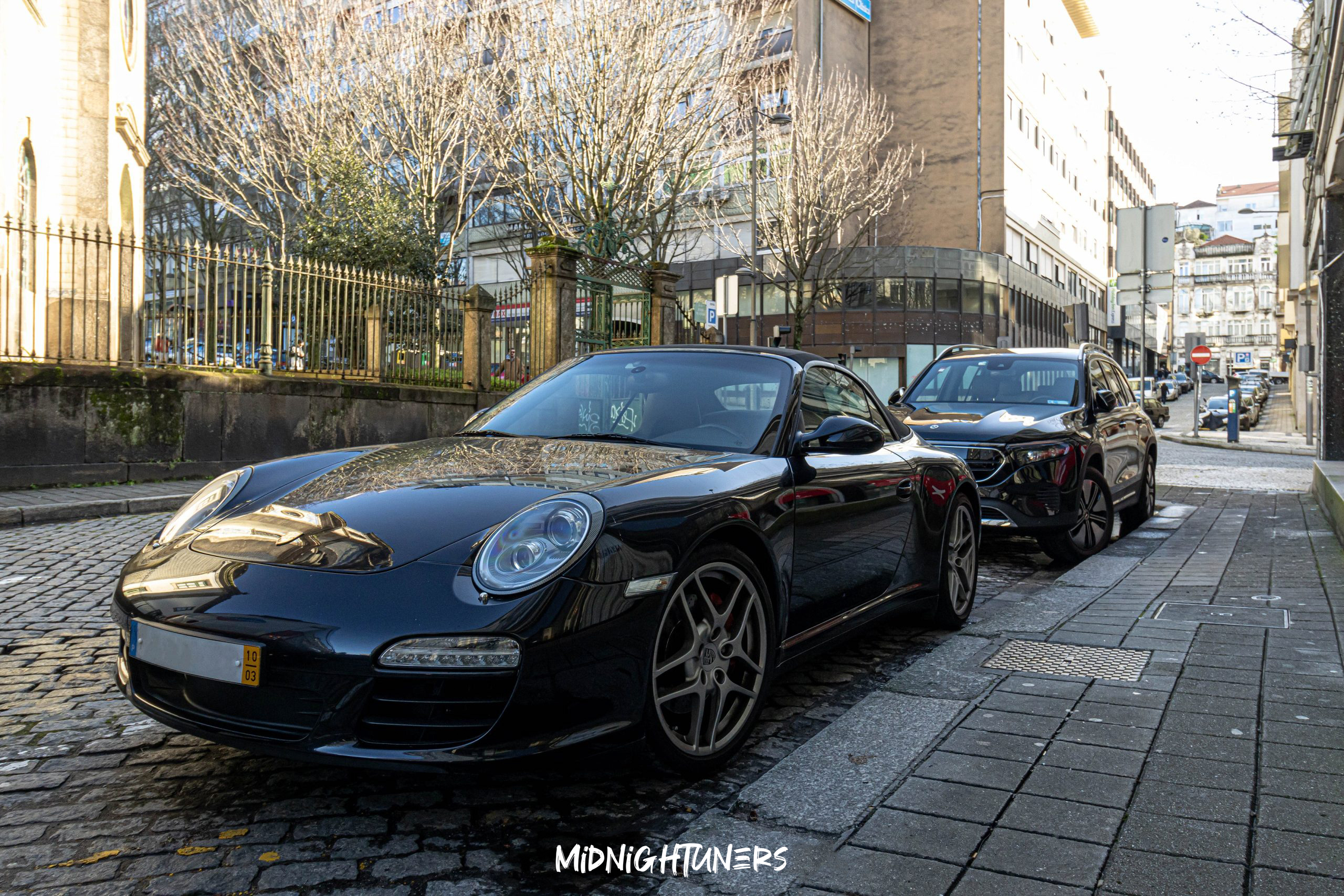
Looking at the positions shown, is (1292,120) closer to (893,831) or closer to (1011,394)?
(1011,394)

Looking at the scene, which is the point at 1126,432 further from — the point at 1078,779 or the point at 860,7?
the point at 860,7

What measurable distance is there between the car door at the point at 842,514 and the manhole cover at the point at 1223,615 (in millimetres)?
1744

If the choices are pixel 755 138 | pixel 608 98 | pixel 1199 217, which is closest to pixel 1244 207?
pixel 1199 217

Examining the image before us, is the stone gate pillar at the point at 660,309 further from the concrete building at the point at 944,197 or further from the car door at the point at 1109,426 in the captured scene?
the concrete building at the point at 944,197

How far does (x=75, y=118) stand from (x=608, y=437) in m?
17.4

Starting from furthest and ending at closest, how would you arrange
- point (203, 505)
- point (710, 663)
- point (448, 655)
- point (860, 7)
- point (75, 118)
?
point (860, 7) → point (75, 118) → point (203, 505) → point (710, 663) → point (448, 655)

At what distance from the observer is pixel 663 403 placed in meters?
4.01

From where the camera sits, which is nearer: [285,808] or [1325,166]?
[285,808]

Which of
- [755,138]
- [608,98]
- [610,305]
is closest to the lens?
[610,305]

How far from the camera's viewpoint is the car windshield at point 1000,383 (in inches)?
322

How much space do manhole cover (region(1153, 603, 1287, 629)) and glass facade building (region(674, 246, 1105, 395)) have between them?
34865 millimetres

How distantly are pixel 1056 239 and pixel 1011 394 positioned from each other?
50784mm

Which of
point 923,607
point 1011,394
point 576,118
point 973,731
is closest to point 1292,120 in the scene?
point 576,118

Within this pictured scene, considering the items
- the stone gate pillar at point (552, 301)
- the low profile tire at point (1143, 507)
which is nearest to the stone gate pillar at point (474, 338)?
the stone gate pillar at point (552, 301)
